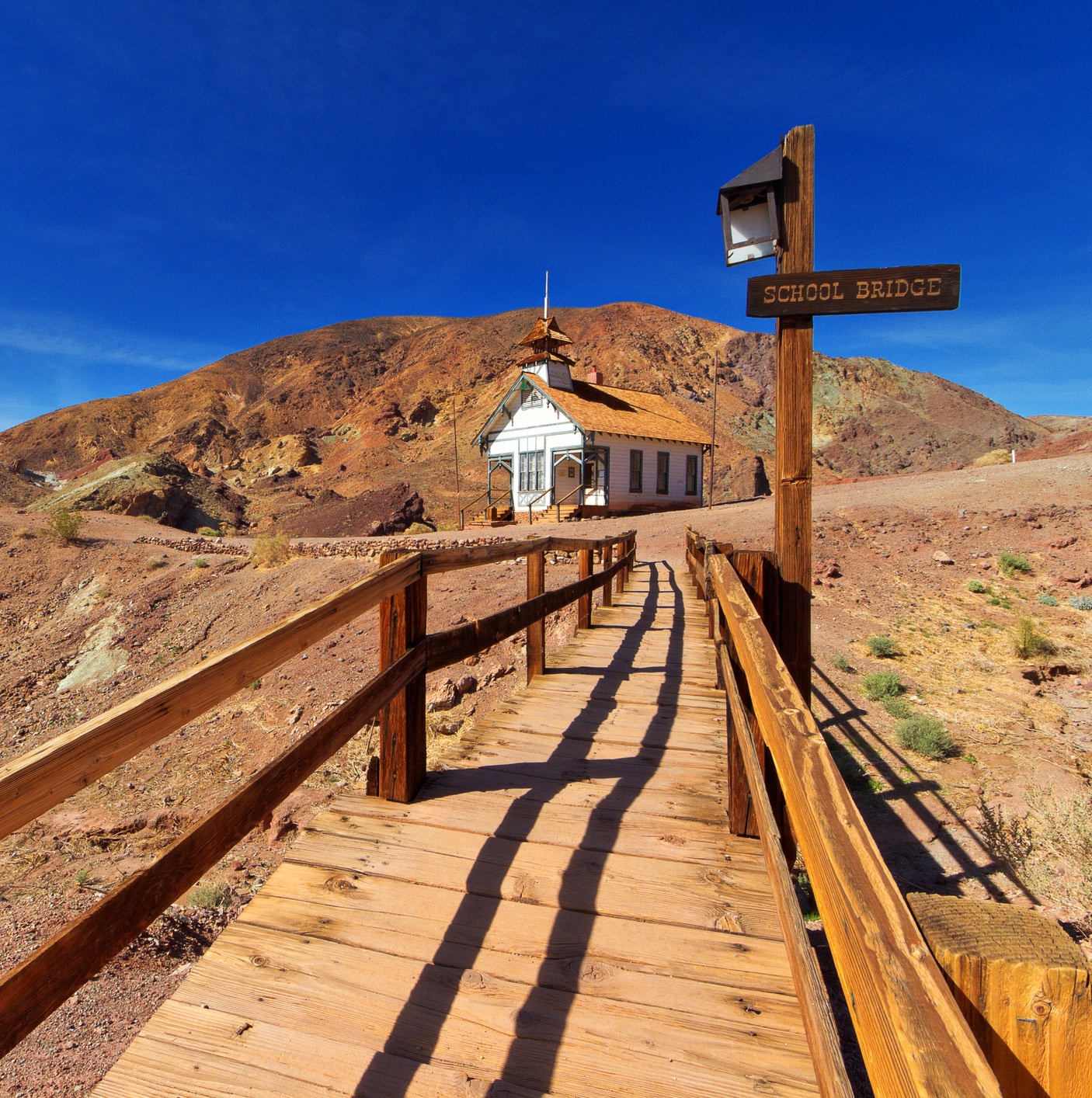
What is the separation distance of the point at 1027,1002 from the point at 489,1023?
4.81 ft

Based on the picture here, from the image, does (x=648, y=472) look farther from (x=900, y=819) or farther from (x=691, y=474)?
(x=900, y=819)

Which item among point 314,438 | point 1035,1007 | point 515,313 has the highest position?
point 515,313

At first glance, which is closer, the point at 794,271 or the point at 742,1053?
the point at 742,1053

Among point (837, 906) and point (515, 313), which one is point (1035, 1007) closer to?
point (837, 906)

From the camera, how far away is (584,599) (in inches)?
307

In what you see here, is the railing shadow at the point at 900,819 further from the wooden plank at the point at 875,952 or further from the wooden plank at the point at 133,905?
the wooden plank at the point at 133,905

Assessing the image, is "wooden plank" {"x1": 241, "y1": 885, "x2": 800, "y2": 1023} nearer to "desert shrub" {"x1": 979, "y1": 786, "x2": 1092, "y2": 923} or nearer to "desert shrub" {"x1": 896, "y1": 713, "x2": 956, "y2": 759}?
"desert shrub" {"x1": 979, "y1": 786, "x2": 1092, "y2": 923}

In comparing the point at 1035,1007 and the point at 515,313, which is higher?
the point at 515,313

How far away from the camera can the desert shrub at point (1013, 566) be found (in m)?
12.0

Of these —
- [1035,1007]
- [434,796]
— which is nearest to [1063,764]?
[434,796]

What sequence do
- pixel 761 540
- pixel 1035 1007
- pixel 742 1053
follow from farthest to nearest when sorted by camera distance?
1. pixel 761 540
2. pixel 742 1053
3. pixel 1035 1007

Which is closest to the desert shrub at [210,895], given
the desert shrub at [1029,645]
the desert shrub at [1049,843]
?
the desert shrub at [1049,843]

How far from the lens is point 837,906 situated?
1.12 m

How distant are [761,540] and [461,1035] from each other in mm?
13635
